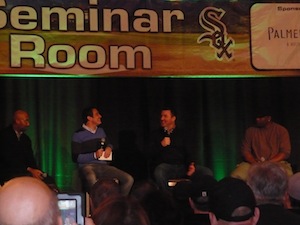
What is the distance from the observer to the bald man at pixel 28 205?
6.14ft

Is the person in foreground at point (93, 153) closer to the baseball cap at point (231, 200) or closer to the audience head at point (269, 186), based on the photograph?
the audience head at point (269, 186)

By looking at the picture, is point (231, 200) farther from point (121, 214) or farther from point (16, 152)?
point (16, 152)

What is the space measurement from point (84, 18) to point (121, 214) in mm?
5763

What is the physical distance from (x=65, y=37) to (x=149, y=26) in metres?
0.98

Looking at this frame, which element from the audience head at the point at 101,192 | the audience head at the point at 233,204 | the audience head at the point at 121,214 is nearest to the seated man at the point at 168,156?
the audience head at the point at 101,192

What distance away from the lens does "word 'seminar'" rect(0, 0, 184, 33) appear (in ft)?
26.0

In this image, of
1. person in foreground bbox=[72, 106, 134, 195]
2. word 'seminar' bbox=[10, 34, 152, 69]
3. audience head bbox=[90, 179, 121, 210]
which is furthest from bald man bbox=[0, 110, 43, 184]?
audience head bbox=[90, 179, 121, 210]

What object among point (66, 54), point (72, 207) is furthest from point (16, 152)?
point (72, 207)

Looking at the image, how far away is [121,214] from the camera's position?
2520mm

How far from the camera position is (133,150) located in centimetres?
940

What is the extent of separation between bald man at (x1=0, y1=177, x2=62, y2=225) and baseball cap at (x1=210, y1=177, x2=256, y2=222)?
3.27ft

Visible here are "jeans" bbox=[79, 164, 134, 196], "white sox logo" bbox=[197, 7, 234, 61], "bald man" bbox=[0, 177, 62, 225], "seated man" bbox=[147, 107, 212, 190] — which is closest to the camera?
"bald man" bbox=[0, 177, 62, 225]

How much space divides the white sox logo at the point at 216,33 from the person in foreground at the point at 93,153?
1.60 meters

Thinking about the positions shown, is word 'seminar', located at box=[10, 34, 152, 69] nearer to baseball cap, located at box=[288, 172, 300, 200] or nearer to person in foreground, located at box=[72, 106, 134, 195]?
person in foreground, located at box=[72, 106, 134, 195]
